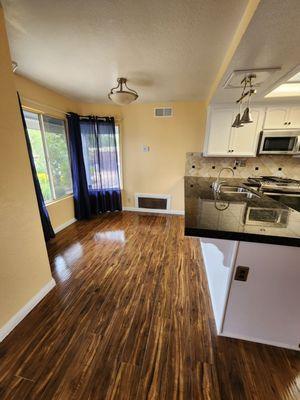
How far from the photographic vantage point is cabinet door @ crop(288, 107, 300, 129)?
275 centimetres

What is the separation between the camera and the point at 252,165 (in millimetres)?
3318

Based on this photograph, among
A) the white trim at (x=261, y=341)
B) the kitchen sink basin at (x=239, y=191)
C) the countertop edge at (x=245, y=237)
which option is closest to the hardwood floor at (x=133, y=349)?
the white trim at (x=261, y=341)

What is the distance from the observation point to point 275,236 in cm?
96

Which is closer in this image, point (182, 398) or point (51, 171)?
point (182, 398)

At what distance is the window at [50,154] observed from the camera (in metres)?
2.77

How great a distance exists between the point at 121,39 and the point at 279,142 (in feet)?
9.28

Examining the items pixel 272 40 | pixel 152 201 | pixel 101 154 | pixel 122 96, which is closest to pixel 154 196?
pixel 152 201

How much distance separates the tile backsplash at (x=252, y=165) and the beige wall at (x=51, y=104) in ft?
8.83

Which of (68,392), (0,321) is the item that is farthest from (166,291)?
(0,321)

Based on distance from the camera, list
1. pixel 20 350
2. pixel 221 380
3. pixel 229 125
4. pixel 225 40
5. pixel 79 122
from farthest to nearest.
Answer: pixel 79 122
pixel 229 125
pixel 225 40
pixel 20 350
pixel 221 380

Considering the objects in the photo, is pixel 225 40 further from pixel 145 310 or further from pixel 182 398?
pixel 182 398

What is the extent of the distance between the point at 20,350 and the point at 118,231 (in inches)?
81.2

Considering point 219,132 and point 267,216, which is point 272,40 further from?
point 219,132

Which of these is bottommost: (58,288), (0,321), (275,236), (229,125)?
(58,288)
